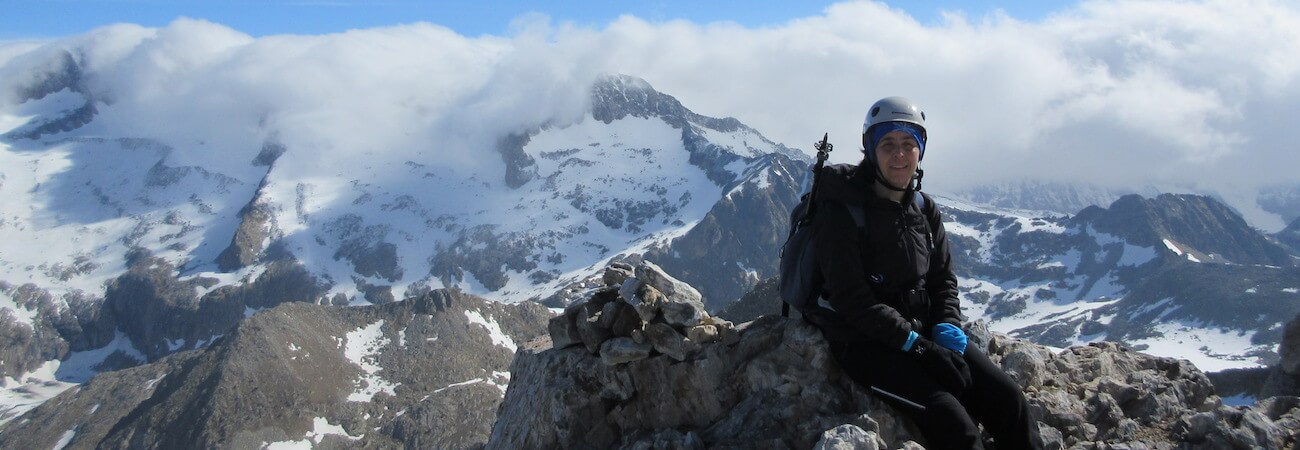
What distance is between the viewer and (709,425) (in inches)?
581

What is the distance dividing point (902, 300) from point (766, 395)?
3.09 metres

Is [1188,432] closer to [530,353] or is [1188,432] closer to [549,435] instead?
[549,435]

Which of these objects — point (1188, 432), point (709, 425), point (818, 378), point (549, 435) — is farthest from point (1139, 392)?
point (549, 435)

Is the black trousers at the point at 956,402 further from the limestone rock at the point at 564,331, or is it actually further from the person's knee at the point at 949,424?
the limestone rock at the point at 564,331

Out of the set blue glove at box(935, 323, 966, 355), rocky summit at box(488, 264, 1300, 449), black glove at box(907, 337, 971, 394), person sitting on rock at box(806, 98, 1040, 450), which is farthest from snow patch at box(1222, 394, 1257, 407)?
black glove at box(907, 337, 971, 394)

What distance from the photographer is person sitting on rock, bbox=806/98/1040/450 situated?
11602 millimetres

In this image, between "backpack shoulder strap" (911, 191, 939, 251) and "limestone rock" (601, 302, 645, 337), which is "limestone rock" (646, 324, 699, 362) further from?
"backpack shoulder strap" (911, 191, 939, 251)

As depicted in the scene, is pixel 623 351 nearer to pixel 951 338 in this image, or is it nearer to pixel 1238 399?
pixel 951 338

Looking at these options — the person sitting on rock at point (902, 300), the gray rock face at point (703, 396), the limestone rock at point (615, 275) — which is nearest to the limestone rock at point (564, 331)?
the gray rock face at point (703, 396)

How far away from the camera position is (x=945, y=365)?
11.7 m

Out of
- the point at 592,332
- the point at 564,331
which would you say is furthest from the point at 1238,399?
the point at 564,331

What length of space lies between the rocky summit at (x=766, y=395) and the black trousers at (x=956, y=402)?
0.65 metres

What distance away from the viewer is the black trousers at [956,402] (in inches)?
440

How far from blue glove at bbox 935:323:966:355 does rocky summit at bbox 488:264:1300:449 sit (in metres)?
1.36
